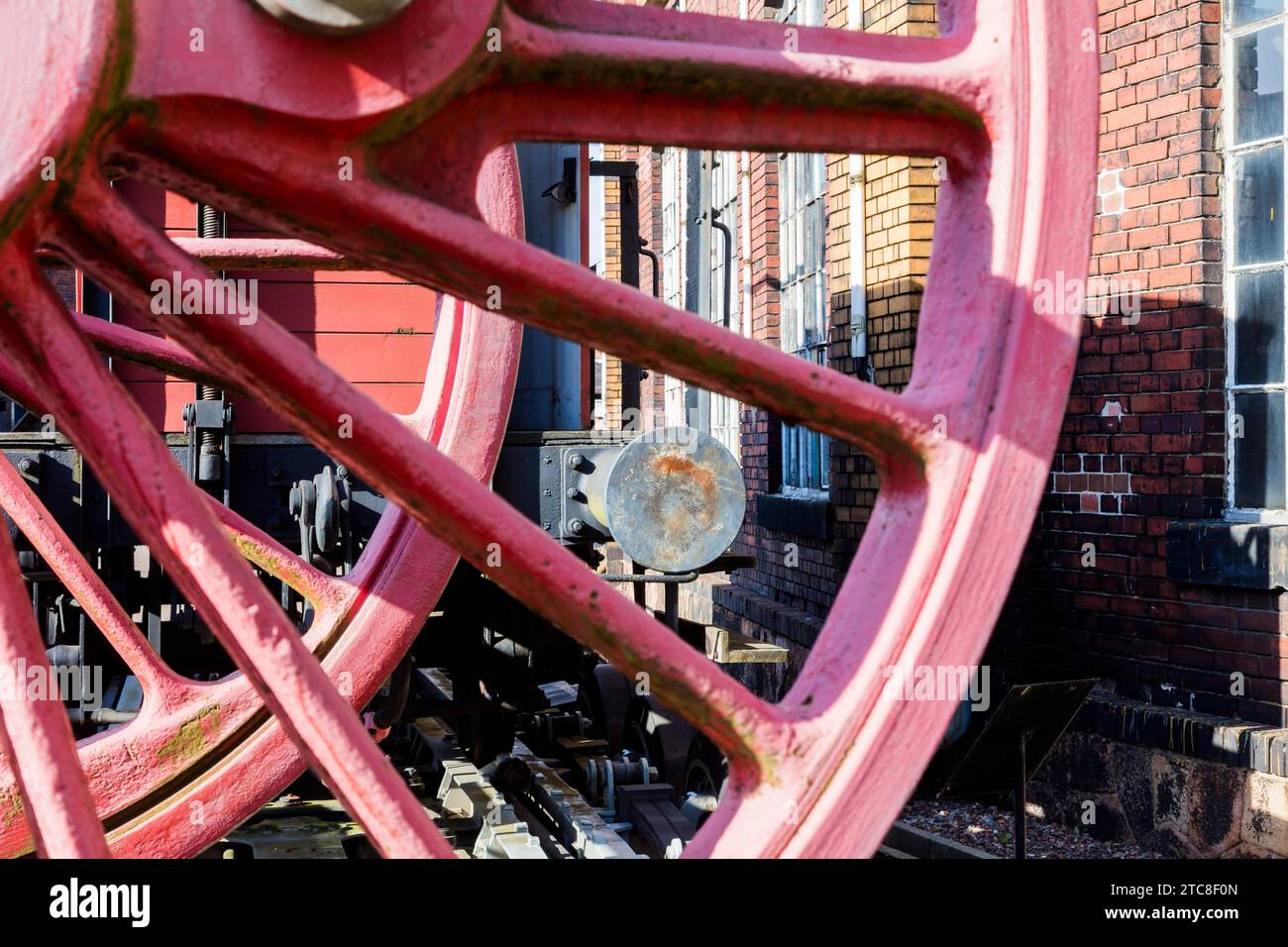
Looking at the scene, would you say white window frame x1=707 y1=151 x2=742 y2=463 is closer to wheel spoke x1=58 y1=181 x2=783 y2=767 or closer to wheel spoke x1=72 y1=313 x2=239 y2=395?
wheel spoke x1=72 y1=313 x2=239 y2=395

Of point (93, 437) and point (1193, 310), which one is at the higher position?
point (1193, 310)

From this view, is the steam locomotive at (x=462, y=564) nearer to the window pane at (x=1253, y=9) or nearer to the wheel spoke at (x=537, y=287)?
the wheel spoke at (x=537, y=287)

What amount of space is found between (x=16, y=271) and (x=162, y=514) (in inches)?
12.7

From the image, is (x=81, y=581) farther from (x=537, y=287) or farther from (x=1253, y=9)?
(x=1253, y=9)

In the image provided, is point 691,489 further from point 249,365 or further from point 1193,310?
point 1193,310

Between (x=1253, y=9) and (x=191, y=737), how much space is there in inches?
164

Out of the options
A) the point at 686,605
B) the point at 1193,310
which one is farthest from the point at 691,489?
Result: the point at 686,605

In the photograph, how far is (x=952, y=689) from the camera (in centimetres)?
173

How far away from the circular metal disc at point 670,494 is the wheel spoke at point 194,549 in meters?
1.83

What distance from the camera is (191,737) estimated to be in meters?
3.00

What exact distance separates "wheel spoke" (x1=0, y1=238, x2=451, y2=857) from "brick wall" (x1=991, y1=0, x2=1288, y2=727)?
3.54 m

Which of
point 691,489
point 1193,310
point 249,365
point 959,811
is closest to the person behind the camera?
point 249,365

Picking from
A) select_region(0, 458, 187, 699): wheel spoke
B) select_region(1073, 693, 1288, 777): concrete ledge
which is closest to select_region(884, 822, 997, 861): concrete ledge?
select_region(1073, 693, 1288, 777): concrete ledge

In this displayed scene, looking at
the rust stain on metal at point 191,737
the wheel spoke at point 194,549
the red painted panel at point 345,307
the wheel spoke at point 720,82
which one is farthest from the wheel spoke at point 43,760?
the red painted panel at point 345,307
